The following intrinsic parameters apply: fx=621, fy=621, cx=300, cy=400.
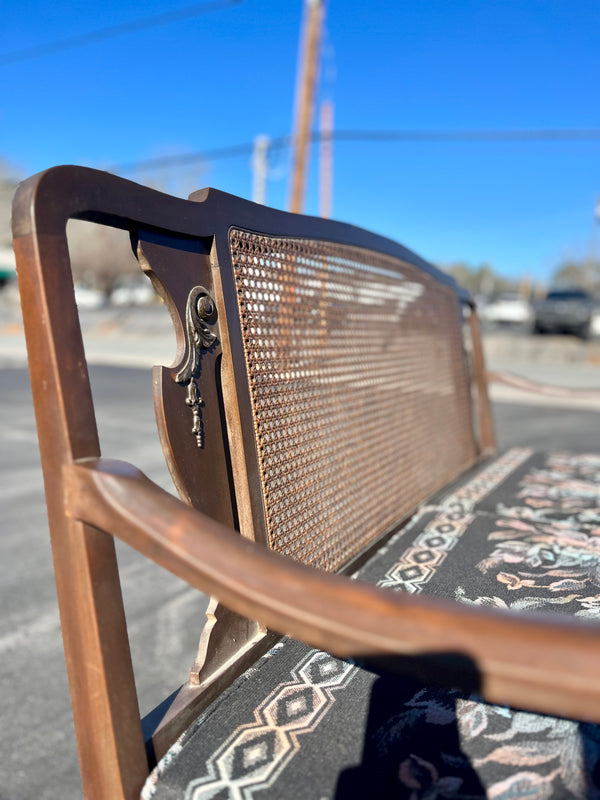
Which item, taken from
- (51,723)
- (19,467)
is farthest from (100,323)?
(51,723)

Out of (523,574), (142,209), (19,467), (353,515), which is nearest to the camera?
(142,209)

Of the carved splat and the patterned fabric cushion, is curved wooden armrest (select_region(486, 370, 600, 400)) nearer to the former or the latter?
the patterned fabric cushion

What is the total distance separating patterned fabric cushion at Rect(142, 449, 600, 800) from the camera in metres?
0.84

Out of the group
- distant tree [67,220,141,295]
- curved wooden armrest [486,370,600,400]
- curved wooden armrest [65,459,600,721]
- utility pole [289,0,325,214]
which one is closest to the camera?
curved wooden armrest [65,459,600,721]

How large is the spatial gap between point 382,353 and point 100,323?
23050 millimetres

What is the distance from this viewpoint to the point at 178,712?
97cm

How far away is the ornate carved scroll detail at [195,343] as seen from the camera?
1054 mm

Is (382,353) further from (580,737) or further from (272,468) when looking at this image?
(580,737)

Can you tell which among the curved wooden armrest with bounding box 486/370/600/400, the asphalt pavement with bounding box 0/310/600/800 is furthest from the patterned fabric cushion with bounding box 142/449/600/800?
A: the curved wooden armrest with bounding box 486/370/600/400

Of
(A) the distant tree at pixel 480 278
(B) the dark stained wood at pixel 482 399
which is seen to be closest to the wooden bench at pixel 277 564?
(B) the dark stained wood at pixel 482 399

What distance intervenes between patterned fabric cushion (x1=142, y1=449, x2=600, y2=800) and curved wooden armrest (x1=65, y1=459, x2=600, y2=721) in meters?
0.33

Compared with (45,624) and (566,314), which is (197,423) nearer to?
(45,624)

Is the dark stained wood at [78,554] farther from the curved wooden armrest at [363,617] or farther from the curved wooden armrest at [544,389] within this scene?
the curved wooden armrest at [544,389]

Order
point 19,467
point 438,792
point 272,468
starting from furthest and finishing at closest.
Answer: point 19,467
point 272,468
point 438,792
